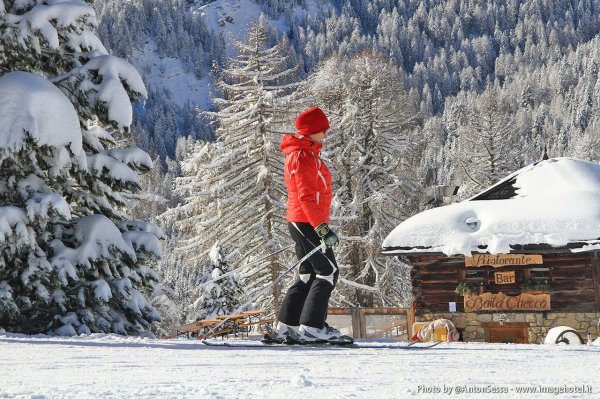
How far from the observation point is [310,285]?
22.8ft

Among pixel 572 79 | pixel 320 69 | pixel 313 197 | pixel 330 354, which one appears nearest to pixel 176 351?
pixel 330 354

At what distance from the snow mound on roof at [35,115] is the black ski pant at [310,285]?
11.4 ft

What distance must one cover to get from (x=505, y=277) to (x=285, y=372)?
1531 centimetres

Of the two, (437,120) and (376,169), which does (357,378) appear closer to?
(376,169)

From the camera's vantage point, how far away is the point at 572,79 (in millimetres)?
160125

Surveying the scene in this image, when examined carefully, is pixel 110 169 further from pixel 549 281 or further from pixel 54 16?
pixel 549 281

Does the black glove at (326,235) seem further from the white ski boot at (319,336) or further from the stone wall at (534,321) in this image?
the stone wall at (534,321)

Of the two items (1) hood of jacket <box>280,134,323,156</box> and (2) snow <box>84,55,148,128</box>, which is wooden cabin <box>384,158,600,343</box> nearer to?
(2) snow <box>84,55,148,128</box>

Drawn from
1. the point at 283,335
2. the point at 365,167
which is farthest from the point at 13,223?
the point at 365,167

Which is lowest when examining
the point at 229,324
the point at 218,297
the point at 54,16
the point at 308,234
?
the point at 218,297

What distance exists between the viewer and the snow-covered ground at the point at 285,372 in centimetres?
358

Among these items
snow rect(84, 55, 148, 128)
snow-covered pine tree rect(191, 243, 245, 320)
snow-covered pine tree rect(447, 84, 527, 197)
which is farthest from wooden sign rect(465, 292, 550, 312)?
snow-covered pine tree rect(447, 84, 527, 197)

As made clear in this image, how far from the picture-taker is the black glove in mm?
6512

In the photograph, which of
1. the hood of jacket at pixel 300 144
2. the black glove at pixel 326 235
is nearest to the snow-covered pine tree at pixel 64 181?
the hood of jacket at pixel 300 144
